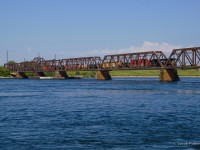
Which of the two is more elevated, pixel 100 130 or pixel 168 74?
pixel 168 74

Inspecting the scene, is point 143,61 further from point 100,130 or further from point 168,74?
point 100,130

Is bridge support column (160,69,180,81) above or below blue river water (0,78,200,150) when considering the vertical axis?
above

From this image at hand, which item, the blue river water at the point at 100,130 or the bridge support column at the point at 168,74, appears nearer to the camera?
the blue river water at the point at 100,130

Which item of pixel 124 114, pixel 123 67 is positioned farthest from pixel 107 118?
pixel 123 67

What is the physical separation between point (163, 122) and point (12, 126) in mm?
12500

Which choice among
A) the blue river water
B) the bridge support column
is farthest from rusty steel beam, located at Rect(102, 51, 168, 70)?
the blue river water

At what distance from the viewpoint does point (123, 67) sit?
193500 millimetres

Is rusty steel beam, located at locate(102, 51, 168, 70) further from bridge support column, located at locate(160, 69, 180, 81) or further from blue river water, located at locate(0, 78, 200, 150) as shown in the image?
blue river water, located at locate(0, 78, 200, 150)

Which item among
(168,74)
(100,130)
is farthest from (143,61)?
(100,130)

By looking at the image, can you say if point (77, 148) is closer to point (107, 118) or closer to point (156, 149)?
point (156, 149)

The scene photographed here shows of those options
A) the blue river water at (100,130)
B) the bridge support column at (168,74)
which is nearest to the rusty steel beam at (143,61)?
the bridge support column at (168,74)

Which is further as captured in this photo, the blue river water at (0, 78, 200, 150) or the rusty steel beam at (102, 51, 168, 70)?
the rusty steel beam at (102, 51, 168, 70)

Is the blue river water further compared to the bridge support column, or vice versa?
the bridge support column

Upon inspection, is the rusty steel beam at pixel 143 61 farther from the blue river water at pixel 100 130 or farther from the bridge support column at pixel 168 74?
A: the blue river water at pixel 100 130
